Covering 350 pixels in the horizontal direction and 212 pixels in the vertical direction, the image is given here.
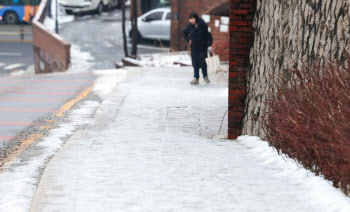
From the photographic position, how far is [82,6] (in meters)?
47.3

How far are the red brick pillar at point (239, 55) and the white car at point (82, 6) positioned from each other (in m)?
37.2

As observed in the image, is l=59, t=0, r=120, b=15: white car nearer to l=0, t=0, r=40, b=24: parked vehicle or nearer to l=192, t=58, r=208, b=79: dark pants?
l=0, t=0, r=40, b=24: parked vehicle

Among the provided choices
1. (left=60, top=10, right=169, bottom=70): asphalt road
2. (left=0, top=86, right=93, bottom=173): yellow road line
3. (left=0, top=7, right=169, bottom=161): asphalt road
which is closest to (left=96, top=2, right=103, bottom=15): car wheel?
(left=60, top=10, right=169, bottom=70): asphalt road

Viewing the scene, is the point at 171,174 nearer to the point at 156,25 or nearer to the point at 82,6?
the point at 156,25

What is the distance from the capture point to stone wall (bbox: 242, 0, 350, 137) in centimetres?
820

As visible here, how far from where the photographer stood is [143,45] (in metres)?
38.4

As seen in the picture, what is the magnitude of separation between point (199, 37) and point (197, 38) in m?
0.05

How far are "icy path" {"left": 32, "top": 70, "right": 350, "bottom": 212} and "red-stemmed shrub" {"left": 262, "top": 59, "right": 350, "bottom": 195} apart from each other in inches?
6.3

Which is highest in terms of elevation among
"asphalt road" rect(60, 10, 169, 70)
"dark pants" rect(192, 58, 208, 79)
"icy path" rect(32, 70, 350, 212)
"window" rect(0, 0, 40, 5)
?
"window" rect(0, 0, 40, 5)

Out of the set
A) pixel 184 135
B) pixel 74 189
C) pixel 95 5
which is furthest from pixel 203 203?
pixel 95 5

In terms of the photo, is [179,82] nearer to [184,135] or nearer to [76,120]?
[76,120]

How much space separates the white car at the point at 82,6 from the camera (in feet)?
155

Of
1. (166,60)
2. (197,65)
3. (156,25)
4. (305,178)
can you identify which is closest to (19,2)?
(156,25)

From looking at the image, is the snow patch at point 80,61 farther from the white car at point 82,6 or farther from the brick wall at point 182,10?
the white car at point 82,6
